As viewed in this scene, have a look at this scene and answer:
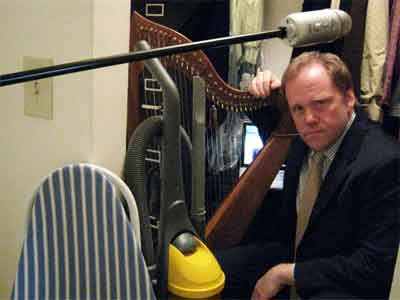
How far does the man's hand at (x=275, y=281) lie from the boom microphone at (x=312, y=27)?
0.87 meters

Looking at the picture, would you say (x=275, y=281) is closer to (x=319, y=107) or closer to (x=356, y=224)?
(x=356, y=224)

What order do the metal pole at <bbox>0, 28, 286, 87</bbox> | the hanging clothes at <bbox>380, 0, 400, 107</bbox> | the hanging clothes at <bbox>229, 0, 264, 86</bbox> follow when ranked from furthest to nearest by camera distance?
the hanging clothes at <bbox>229, 0, 264, 86</bbox> < the hanging clothes at <bbox>380, 0, 400, 107</bbox> < the metal pole at <bbox>0, 28, 286, 87</bbox>

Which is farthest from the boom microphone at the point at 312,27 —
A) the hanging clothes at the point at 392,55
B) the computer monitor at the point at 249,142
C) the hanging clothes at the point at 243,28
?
the hanging clothes at the point at 243,28

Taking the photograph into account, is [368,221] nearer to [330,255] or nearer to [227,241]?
[330,255]

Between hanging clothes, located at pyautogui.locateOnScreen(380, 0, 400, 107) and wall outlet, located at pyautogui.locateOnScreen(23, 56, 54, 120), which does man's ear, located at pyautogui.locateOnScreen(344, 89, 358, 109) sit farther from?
wall outlet, located at pyautogui.locateOnScreen(23, 56, 54, 120)

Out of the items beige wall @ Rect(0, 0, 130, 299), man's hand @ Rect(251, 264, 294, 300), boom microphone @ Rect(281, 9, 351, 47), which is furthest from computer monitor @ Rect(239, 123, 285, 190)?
boom microphone @ Rect(281, 9, 351, 47)

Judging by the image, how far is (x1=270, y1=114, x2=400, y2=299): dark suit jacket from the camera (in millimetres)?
1275

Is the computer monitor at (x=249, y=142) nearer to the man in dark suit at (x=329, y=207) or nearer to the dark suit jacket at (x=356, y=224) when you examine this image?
the man in dark suit at (x=329, y=207)

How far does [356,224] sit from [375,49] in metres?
0.77

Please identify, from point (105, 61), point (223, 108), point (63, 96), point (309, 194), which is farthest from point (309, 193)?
point (105, 61)

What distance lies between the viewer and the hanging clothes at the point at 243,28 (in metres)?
2.34

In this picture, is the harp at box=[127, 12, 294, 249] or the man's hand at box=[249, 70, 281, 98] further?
the man's hand at box=[249, 70, 281, 98]

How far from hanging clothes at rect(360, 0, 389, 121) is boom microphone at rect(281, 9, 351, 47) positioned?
1.19 m

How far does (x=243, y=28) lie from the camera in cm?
236
